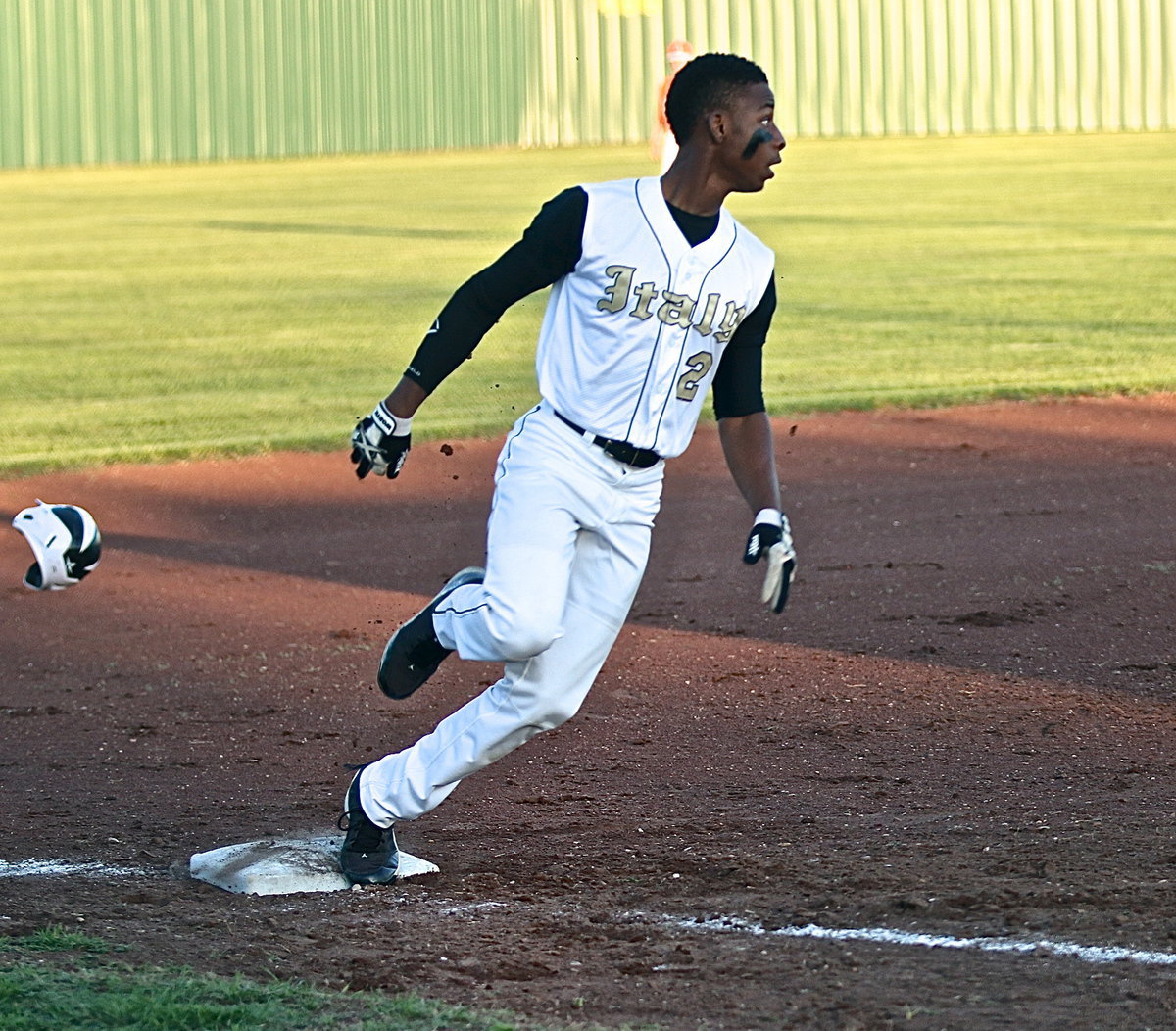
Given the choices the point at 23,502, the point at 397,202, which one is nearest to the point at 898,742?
the point at 23,502

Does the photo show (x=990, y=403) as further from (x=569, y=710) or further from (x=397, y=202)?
(x=397, y=202)

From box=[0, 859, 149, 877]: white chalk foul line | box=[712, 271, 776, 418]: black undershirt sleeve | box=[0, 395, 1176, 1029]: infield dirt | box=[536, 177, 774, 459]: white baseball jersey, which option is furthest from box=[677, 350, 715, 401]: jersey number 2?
box=[0, 859, 149, 877]: white chalk foul line

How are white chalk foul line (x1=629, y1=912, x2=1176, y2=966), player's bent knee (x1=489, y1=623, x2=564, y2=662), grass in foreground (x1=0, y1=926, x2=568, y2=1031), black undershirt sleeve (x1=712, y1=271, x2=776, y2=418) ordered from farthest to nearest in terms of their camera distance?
black undershirt sleeve (x1=712, y1=271, x2=776, y2=418), player's bent knee (x1=489, y1=623, x2=564, y2=662), white chalk foul line (x1=629, y1=912, x2=1176, y2=966), grass in foreground (x1=0, y1=926, x2=568, y2=1031)

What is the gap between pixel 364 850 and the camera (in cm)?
425

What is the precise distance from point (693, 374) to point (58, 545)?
1.64m

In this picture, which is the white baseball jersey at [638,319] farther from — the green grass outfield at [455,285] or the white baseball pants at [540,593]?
the green grass outfield at [455,285]

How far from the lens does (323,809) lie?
4.97 meters

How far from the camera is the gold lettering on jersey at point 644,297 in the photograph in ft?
13.0

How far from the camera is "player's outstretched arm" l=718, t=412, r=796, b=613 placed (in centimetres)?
402

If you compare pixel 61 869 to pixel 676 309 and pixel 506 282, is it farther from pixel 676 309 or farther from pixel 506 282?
pixel 676 309

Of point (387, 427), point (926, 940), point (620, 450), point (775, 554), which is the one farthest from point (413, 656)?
point (926, 940)

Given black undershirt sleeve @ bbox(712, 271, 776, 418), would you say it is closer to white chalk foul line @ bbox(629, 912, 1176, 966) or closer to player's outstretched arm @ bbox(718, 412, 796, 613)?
player's outstretched arm @ bbox(718, 412, 796, 613)

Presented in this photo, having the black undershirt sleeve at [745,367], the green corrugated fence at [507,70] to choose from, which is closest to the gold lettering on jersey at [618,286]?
the black undershirt sleeve at [745,367]

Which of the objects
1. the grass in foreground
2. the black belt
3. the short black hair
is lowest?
the grass in foreground
